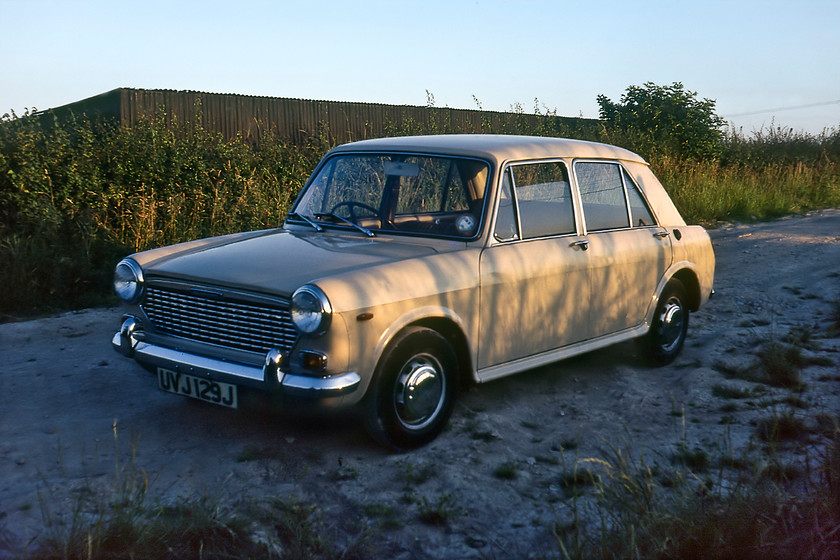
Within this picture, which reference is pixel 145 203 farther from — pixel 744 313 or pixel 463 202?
pixel 744 313

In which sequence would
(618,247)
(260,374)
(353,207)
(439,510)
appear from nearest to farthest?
(439,510), (260,374), (353,207), (618,247)

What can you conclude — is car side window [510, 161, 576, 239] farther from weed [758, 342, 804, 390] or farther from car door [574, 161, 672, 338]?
weed [758, 342, 804, 390]

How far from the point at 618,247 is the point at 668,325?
1009mm

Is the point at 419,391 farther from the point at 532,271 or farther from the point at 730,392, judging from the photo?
the point at 730,392

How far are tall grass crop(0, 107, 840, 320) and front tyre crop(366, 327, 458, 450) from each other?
509cm

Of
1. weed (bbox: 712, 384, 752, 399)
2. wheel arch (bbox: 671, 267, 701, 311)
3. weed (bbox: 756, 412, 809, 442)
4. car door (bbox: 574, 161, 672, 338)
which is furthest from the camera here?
wheel arch (bbox: 671, 267, 701, 311)

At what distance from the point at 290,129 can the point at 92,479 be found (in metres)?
17.7

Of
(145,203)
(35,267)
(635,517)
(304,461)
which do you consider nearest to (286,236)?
(304,461)

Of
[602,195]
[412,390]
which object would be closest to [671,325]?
[602,195]

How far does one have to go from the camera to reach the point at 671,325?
6223mm

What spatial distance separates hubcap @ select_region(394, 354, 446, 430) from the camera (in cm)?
422

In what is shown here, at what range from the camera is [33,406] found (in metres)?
5.00

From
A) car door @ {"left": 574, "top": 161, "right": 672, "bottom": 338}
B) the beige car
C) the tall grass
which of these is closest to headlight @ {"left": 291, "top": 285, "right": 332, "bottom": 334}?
the beige car

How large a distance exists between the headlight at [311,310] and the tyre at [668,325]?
125 inches
